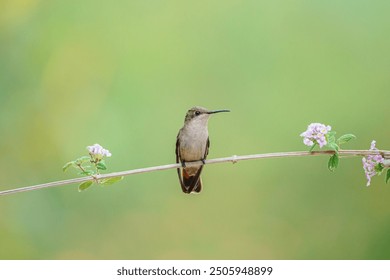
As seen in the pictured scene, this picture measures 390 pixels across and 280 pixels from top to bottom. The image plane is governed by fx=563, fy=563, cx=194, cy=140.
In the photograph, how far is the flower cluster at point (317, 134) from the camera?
4.34ft

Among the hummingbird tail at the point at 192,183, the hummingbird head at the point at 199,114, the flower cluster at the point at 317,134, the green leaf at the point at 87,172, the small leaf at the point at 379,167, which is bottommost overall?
the hummingbird tail at the point at 192,183

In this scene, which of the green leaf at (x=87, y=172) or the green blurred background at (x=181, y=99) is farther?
the green blurred background at (x=181, y=99)

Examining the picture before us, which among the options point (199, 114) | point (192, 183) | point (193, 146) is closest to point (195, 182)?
point (192, 183)

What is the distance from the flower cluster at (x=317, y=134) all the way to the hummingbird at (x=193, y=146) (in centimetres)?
65

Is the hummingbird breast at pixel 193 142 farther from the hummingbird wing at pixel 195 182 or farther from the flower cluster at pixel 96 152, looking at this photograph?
the flower cluster at pixel 96 152

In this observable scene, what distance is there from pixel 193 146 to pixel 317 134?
0.69 m

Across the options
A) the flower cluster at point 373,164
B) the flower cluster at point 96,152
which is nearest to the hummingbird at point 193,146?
the flower cluster at point 96,152

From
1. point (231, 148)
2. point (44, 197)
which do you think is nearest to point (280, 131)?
point (231, 148)

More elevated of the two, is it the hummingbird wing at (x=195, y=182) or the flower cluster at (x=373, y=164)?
the flower cluster at (x=373, y=164)

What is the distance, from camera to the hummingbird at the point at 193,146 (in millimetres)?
1951

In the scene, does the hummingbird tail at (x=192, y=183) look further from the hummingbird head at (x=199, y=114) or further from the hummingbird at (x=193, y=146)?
the hummingbird head at (x=199, y=114)

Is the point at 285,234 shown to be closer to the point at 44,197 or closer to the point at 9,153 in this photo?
the point at 44,197

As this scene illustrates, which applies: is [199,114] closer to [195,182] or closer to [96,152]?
[195,182]

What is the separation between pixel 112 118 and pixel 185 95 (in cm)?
36
